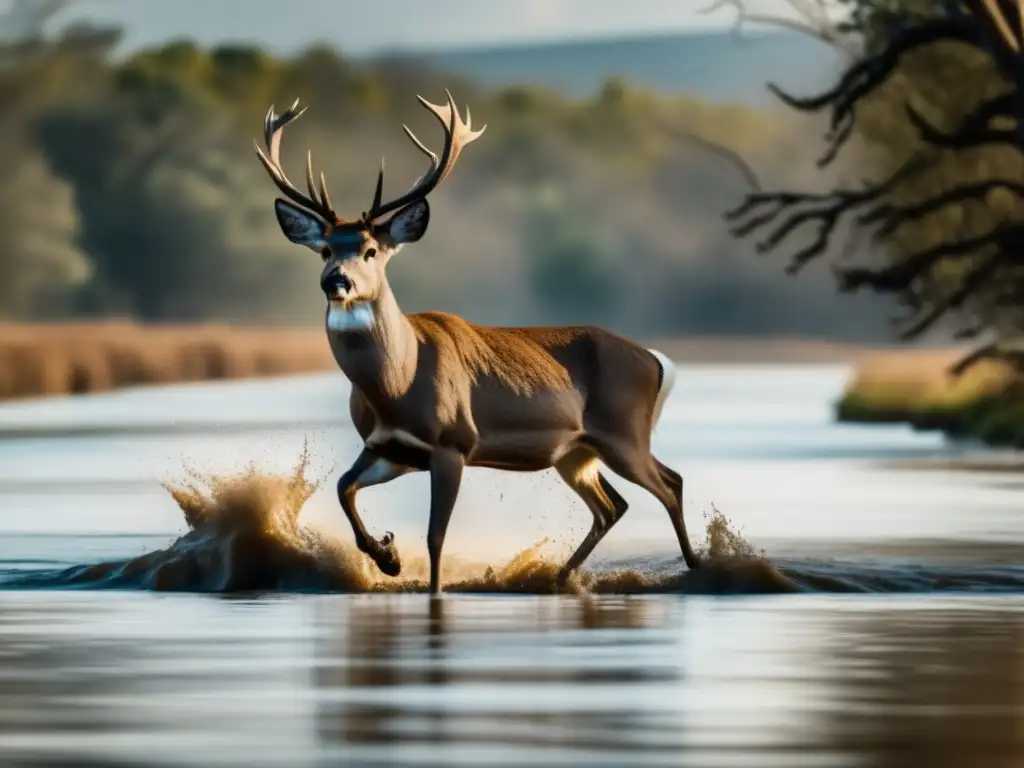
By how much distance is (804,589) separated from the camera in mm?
20797

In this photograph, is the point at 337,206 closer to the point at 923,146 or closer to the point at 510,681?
the point at 923,146

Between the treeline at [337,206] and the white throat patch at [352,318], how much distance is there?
286 ft

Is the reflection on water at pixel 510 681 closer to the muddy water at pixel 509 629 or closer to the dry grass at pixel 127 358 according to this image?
the muddy water at pixel 509 629

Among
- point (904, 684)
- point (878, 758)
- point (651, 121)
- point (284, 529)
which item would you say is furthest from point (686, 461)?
point (651, 121)

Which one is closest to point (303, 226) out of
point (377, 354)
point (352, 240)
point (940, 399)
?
point (352, 240)

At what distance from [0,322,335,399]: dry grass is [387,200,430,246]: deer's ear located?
3812cm

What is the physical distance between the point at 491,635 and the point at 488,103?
11548cm

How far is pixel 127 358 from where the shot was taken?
64375 mm

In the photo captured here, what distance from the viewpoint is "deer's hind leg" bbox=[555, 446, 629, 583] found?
22.0 metres

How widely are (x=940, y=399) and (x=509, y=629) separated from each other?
3785 centimetres

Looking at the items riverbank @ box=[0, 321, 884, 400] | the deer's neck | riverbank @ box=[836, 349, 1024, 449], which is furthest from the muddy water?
riverbank @ box=[0, 321, 884, 400]

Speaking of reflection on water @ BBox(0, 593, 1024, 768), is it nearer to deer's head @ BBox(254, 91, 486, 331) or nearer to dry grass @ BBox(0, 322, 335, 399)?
deer's head @ BBox(254, 91, 486, 331)

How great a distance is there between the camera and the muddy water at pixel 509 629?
41.4 feet

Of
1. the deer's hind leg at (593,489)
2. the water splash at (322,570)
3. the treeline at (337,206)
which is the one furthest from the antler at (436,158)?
the treeline at (337,206)
